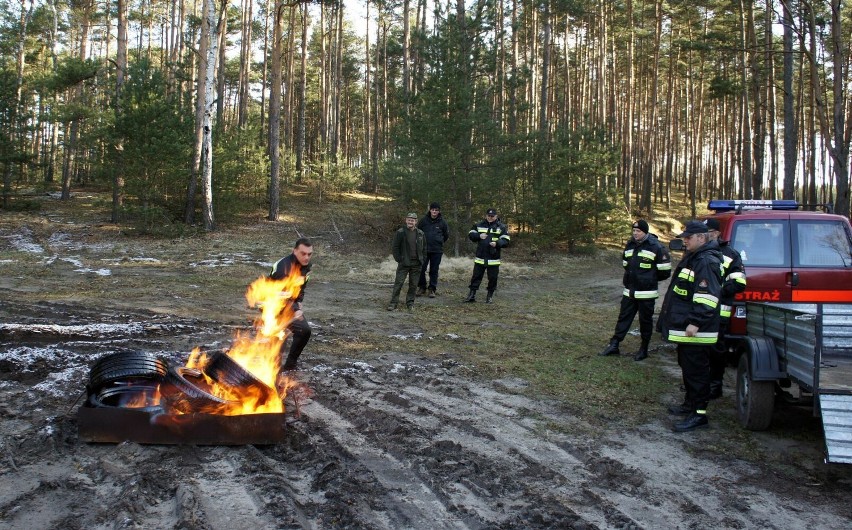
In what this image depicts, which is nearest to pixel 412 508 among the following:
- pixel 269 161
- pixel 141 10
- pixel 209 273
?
pixel 209 273

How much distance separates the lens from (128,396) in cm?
542

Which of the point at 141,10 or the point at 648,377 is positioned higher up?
the point at 141,10

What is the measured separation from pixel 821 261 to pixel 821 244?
0.23 meters

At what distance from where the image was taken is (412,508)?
163 inches

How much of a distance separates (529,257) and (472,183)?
5043 millimetres

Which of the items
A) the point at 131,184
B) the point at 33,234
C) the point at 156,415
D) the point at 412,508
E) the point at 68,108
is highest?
the point at 68,108

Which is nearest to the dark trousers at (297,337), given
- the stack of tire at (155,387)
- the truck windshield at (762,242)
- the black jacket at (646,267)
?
the stack of tire at (155,387)

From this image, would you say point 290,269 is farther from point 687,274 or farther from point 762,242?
point 762,242

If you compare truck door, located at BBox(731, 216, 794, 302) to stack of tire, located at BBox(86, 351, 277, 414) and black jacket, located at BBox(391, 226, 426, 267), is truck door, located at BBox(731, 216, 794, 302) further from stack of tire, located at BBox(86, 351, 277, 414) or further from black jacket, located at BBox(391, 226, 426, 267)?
black jacket, located at BBox(391, 226, 426, 267)

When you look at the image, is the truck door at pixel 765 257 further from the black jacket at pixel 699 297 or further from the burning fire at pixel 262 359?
the burning fire at pixel 262 359

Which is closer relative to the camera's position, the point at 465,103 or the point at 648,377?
the point at 648,377

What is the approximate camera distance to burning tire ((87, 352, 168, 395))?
5.33 meters

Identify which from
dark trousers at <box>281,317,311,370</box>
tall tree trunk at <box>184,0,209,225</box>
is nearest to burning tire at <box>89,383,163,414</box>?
dark trousers at <box>281,317,311,370</box>

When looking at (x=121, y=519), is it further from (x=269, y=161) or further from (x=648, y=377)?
(x=269, y=161)
